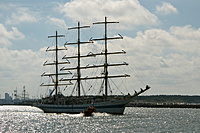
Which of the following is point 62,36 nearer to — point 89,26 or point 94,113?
point 89,26

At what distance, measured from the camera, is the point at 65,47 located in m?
120

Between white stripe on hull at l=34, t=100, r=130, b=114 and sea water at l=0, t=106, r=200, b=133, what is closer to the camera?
sea water at l=0, t=106, r=200, b=133

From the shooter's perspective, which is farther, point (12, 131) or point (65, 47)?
point (65, 47)

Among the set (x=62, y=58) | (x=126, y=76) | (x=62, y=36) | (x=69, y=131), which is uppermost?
(x=62, y=36)

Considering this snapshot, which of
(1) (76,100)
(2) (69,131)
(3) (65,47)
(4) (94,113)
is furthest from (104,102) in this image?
(2) (69,131)

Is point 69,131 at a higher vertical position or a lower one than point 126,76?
lower

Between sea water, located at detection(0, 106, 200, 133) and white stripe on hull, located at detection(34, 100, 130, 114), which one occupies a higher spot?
white stripe on hull, located at detection(34, 100, 130, 114)

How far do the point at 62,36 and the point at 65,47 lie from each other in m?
5.66

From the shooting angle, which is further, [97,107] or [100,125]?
[97,107]

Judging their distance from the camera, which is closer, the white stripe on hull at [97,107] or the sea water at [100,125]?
the sea water at [100,125]

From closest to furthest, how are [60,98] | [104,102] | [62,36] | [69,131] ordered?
[69,131]
[104,102]
[60,98]
[62,36]

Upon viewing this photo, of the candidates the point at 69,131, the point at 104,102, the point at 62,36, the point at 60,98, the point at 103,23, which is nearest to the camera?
the point at 69,131

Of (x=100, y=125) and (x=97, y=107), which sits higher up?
(x=97, y=107)

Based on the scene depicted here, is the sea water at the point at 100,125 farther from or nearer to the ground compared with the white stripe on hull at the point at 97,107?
nearer to the ground
